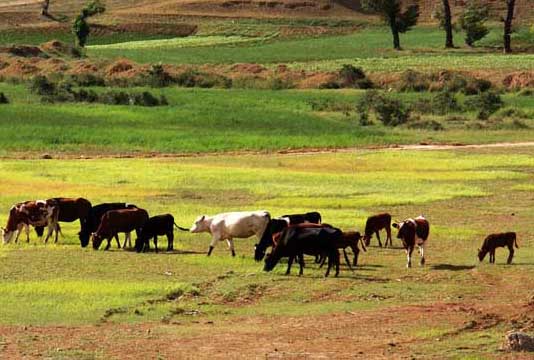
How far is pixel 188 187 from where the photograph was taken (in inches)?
1657

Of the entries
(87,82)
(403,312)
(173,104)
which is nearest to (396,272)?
(403,312)

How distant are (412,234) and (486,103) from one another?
4517 cm

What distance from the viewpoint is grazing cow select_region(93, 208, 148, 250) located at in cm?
2953

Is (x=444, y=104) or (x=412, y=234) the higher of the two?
(x=412, y=234)

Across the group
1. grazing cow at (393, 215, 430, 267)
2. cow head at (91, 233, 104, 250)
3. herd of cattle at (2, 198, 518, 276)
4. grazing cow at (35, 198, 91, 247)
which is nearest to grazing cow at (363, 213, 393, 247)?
herd of cattle at (2, 198, 518, 276)

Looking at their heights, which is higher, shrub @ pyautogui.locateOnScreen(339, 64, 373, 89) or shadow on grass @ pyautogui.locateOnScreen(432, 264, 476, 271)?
shadow on grass @ pyautogui.locateOnScreen(432, 264, 476, 271)

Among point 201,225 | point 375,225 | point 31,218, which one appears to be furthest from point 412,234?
point 31,218

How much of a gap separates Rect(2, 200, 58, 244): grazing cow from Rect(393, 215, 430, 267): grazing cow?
27.5 feet

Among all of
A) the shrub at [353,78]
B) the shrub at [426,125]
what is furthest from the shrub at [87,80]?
the shrub at [426,125]

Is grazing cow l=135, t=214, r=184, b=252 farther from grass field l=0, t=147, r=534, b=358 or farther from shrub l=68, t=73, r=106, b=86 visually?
A: shrub l=68, t=73, r=106, b=86

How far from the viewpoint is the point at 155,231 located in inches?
1152

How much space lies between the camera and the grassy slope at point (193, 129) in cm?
5634

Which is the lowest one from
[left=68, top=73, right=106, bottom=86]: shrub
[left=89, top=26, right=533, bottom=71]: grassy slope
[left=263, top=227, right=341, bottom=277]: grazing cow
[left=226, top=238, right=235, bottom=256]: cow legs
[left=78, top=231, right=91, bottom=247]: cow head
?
[left=89, top=26, right=533, bottom=71]: grassy slope

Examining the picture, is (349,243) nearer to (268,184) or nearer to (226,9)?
(268,184)
